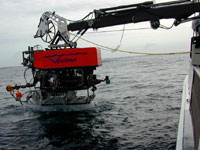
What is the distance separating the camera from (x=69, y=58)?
28.8ft

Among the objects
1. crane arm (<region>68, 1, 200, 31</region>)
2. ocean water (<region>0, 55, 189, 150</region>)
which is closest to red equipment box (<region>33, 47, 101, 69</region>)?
crane arm (<region>68, 1, 200, 31</region>)

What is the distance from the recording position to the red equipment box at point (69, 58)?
862 centimetres

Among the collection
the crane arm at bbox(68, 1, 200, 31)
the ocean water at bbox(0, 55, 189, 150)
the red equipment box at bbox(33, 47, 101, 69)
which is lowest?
the ocean water at bbox(0, 55, 189, 150)

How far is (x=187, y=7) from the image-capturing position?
265 inches

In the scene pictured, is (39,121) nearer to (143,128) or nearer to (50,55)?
(50,55)

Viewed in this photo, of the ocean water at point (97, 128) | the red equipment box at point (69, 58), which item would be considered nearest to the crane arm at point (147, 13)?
the red equipment box at point (69, 58)

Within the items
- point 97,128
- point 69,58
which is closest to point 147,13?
point 69,58

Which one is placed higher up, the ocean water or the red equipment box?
the red equipment box

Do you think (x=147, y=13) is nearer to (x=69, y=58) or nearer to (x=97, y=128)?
(x=69, y=58)

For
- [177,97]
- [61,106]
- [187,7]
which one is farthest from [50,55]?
[177,97]

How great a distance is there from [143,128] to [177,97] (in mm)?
6316

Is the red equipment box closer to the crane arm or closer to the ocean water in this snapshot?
the crane arm

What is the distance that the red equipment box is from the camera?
339 inches

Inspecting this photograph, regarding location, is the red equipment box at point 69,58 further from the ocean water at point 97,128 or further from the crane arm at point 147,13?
the ocean water at point 97,128
